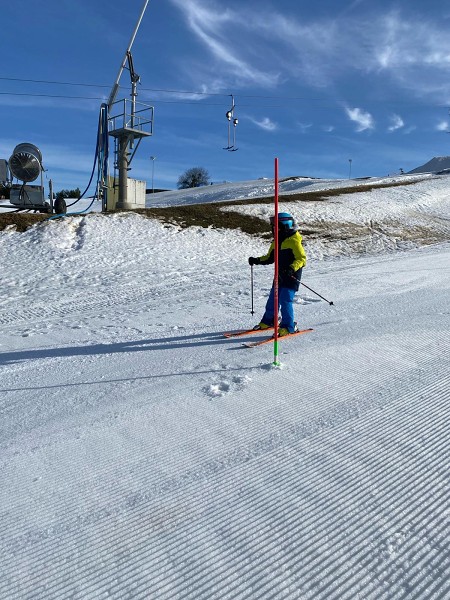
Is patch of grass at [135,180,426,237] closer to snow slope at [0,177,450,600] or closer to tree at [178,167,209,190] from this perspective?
snow slope at [0,177,450,600]

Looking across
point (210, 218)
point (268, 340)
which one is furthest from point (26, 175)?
point (268, 340)

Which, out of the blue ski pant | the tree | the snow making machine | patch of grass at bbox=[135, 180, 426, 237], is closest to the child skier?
the blue ski pant

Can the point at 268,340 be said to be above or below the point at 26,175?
below

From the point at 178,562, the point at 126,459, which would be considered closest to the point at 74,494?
the point at 126,459

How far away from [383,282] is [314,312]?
3.80 meters

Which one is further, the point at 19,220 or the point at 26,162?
the point at 26,162

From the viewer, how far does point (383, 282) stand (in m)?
10.9

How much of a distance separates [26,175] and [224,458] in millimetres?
17923

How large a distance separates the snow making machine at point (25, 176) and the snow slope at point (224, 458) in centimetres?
1198

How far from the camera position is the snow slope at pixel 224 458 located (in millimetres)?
2258

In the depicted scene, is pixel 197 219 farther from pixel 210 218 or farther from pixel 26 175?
pixel 26 175

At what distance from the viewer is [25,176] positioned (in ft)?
59.1

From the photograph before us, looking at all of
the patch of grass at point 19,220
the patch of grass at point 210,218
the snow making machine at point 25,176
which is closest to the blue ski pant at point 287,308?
the patch of grass at point 210,218

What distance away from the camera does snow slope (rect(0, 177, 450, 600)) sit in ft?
7.41
